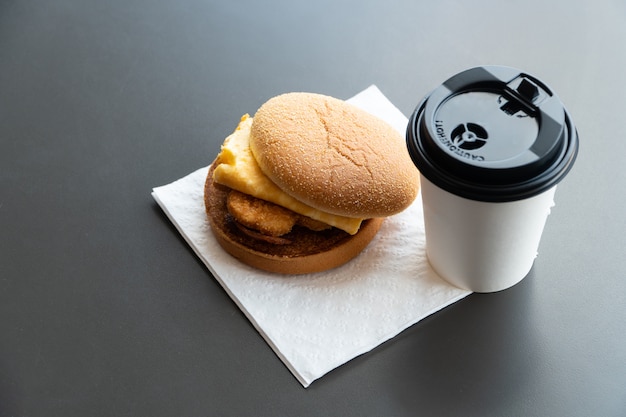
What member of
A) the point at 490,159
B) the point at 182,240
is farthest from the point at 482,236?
the point at 182,240

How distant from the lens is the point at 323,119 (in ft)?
3.49

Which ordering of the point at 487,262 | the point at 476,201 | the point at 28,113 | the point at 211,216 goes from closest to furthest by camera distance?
the point at 476,201, the point at 487,262, the point at 211,216, the point at 28,113

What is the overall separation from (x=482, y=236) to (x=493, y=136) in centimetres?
12

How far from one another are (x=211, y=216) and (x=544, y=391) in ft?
1.58

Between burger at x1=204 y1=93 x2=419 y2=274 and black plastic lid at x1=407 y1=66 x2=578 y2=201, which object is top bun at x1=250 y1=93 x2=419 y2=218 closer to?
burger at x1=204 y1=93 x2=419 y2=274

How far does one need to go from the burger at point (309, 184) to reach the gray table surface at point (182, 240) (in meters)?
0.10

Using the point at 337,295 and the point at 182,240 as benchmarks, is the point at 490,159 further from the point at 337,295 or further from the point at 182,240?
the point at 182,240

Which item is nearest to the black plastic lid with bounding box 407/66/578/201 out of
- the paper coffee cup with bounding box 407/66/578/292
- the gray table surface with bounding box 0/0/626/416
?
the paper coffee cup with bounding box 407/66/578/292

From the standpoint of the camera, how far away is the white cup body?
910 mm

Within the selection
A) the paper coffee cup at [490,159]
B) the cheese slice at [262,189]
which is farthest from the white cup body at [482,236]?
the cheese slice at [262,189]

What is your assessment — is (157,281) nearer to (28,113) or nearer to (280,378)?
(280,378)

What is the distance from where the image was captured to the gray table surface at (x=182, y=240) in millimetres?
969

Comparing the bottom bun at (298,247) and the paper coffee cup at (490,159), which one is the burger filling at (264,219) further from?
the paper coffee cup at (490,159)

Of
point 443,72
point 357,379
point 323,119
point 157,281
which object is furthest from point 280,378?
point 443,72
